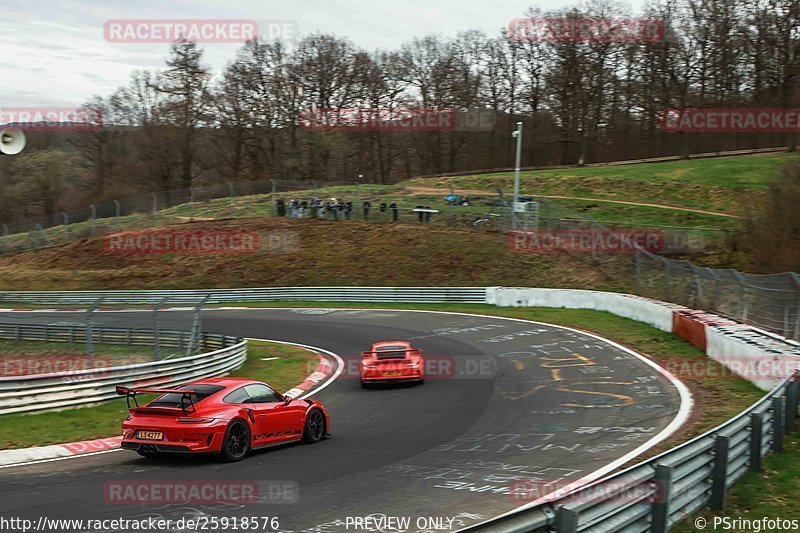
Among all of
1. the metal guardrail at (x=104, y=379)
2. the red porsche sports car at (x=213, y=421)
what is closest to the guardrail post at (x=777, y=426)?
the red porsche sports car at (x=213, y=421)

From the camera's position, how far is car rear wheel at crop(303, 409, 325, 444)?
41.6 ft

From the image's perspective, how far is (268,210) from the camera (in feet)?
184

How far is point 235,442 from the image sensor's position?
11.1 meters

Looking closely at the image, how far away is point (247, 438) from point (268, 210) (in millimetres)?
45963

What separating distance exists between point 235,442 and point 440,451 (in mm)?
3130

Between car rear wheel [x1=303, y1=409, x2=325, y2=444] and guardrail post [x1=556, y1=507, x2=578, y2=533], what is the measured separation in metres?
7.98

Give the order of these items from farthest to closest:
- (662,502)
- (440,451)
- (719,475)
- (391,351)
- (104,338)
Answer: (104,338), (391,351), (440,451), (719,475), (662,502)

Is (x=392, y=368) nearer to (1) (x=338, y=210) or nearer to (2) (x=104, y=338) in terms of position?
(2) (x=104, y=338)

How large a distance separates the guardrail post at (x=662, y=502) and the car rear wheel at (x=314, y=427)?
7145mm

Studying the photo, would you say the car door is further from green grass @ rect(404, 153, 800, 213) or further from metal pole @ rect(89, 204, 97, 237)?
metal pole @ rect(89, 204, 97, 237)

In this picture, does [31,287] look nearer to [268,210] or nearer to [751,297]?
[268,210]

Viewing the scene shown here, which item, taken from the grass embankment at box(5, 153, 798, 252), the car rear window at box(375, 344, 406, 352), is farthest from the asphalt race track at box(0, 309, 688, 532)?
the grass embankment at box(5, 153, 798, 252)

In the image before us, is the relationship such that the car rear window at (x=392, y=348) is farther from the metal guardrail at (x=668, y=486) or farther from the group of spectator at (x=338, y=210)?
the group of spectator at (x=338, y=210)

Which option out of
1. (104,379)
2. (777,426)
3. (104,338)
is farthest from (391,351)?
(777,426)
